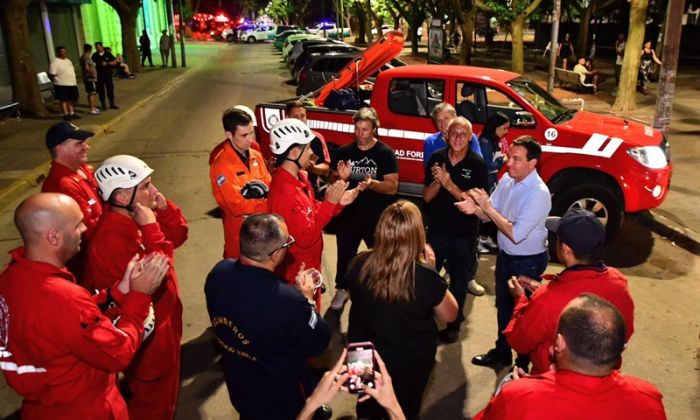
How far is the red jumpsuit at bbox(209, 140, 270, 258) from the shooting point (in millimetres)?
4391

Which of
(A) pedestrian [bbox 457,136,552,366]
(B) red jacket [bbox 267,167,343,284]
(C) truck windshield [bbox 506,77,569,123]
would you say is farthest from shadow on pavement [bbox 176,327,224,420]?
(C) truck windshield [bbox 506,77,569,123]

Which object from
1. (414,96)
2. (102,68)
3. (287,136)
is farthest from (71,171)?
(102,68)

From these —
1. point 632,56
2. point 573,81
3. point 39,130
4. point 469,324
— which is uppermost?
point 632,56

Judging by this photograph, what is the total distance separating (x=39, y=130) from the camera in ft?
45.0

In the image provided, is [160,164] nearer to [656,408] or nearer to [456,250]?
[456,250]

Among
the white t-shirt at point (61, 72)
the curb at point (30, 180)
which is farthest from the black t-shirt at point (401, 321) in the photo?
the white t-shirt at point (61, 72)

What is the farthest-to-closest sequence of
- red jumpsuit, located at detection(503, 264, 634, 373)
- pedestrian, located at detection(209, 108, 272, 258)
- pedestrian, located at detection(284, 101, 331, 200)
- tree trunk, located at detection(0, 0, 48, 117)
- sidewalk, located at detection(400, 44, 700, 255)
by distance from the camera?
tree trunk, located at detection(0, 0, 48, 117) → sidewalk, located at detection(400, 44, 700, 255) → pedestrian, located at detection(284, 101, 331, 200) → pedestrian, located at detection(209, 108, 272, 258) → red jumpsuit, located at detection(503, 264, 634, 373)

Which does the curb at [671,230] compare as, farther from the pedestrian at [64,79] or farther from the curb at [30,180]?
the pedestrian at [64,79]

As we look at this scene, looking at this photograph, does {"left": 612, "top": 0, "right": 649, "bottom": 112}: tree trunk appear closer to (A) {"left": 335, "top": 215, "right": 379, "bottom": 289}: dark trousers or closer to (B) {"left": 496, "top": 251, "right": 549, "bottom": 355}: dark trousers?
(A) {"left": 335, "top": 215, "right": 379, "bottom": 289}: dark trousers

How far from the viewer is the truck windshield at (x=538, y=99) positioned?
7.17 meters

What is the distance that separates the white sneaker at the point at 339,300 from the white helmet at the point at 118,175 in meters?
2.64

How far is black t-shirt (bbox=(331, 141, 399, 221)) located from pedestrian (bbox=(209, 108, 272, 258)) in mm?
1048

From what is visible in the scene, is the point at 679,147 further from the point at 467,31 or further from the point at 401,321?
the point at 467,31

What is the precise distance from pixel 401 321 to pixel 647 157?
5.20 metres
